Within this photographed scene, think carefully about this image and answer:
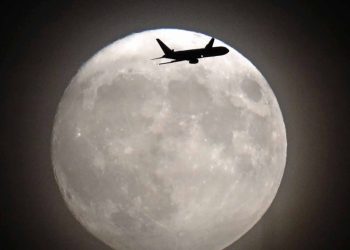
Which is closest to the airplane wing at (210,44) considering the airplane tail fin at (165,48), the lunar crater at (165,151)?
the lunar crater at (165,151)

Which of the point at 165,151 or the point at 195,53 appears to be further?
the point at 195,53

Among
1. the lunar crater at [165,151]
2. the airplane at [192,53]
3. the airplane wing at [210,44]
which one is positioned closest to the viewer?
the lunar crater at [165,151]

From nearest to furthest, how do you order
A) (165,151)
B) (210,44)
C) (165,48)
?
(165,151), (165,48), (210,44)

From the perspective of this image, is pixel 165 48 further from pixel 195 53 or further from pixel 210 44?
pixel 210 44

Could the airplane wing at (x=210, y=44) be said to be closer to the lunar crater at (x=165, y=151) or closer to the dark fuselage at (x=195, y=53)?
the dark fuselage at (x=195, y=53)

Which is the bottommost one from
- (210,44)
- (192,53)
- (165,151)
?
(165,151)

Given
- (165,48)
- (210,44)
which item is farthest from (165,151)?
(210,44)

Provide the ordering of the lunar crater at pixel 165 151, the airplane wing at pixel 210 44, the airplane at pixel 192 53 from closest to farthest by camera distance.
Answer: the lunar crater at pixel 165 151 → the airplane at pixel 192 53 → the airplane wing at pixel 210 44

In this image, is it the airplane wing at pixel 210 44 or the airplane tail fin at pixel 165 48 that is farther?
the airplane wing at pixel 210 44
